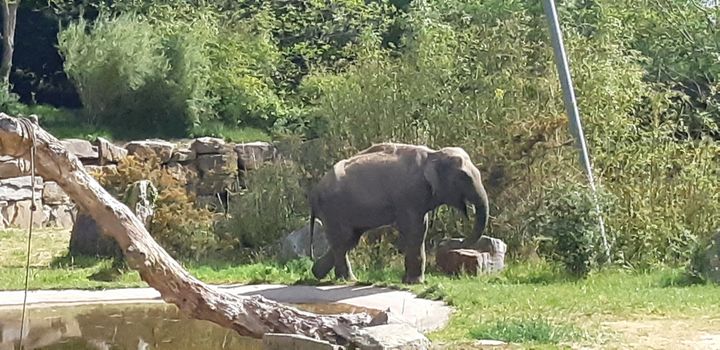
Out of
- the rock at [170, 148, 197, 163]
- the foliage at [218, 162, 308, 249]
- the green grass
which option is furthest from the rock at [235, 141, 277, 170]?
the foliage at [218, 162, 308, 249]

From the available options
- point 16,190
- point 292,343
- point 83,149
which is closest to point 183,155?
point 83,149

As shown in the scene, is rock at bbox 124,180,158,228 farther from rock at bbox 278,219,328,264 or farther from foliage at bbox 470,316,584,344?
foliage at bbox 470,316,584,344

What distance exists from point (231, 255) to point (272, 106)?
28.8ft

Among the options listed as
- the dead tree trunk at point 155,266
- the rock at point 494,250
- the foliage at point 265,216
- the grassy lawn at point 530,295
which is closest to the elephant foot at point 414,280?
the grassy lawn at point 530,295

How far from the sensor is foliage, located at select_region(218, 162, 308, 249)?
18234mm

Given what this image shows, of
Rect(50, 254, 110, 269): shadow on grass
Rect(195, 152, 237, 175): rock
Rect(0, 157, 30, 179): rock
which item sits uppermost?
Rect(0, 157, 30, 179): rock

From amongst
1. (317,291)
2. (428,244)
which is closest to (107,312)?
(317,291)

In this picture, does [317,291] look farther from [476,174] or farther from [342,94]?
[342,94]

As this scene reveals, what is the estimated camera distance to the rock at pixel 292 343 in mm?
7848

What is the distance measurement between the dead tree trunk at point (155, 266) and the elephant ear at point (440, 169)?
5.65m

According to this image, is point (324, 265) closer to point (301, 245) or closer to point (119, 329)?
point (301, 245)

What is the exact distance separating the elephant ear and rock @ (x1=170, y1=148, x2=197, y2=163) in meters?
9.19

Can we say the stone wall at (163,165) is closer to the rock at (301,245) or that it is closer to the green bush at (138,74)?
the green bush at (138,74)

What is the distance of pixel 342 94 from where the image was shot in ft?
62.8
